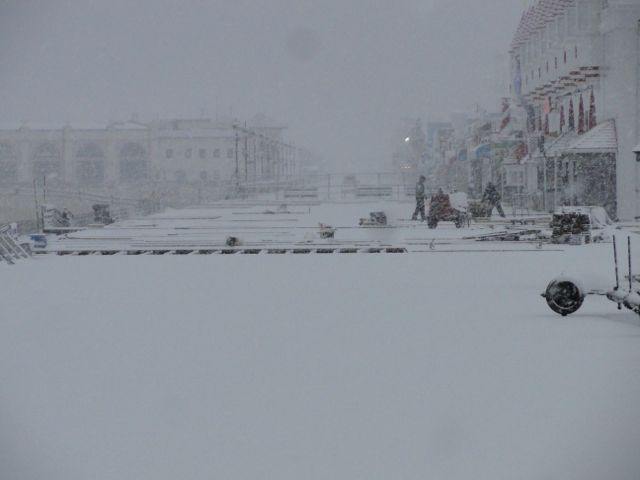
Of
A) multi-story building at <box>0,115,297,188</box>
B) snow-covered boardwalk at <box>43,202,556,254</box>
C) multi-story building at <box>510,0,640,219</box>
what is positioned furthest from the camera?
multi-story building at <box>0,115,297,188</box>

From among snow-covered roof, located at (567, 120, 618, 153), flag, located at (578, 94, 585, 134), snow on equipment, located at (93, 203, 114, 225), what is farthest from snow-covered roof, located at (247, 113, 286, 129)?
snow-covered roof, located at (567, 120, 618, 153)

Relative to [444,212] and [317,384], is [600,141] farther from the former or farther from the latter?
[317,384]

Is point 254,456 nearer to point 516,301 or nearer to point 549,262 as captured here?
point 516,301

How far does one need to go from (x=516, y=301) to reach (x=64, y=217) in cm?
2597

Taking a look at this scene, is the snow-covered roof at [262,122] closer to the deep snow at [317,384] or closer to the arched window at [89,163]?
the arched window at [89,163]

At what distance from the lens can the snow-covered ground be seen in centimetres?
708

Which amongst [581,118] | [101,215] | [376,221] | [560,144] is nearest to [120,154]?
[101,215]

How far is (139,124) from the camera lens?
4392 inches

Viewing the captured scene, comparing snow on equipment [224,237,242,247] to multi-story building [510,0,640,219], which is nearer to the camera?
snow on equipment [224,237,242,247]

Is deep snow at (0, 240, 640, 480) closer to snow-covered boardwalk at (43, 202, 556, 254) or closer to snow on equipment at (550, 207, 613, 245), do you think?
snow-covered boardwalk at (43, 202, 556, 254)

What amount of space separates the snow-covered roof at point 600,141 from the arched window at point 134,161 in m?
78.3

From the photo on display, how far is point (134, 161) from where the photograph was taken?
360 feet

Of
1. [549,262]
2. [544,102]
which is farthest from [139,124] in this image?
[549,262]

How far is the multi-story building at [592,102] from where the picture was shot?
34.8 m
